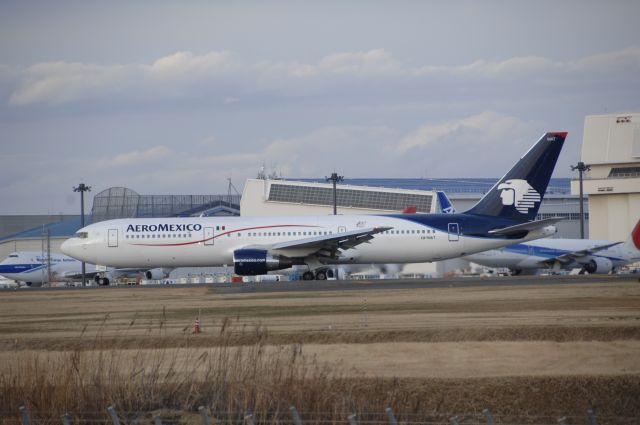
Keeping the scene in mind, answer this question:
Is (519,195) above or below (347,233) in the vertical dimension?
above

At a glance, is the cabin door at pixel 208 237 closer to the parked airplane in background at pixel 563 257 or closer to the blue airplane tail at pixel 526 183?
the blue airplane tail at pixel 526 183

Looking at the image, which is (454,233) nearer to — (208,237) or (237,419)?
(208,237)

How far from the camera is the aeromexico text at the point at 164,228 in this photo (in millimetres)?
50656

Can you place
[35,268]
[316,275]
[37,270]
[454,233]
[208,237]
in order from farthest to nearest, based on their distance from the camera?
[35,268] < [37,270] < [208,237] < [316,275] < [454,233]

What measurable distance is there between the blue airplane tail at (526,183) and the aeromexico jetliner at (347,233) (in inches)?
2.1

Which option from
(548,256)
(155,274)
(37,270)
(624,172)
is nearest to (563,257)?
(548,256)

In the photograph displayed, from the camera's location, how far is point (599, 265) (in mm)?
60969

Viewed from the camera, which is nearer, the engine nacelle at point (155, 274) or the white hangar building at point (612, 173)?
the engine nacelle at point (155, 274)

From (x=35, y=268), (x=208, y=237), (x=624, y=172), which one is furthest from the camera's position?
(x=624, y=172)

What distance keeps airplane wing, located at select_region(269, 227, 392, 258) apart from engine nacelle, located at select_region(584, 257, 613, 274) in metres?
19.1

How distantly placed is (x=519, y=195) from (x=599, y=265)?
14443 mm

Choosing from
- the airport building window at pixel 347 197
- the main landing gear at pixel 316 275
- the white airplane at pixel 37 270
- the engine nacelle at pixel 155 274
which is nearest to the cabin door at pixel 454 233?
the main landing gear at pixel 316 275

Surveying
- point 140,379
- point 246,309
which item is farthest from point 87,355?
point 246,309

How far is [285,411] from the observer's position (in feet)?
50.6
